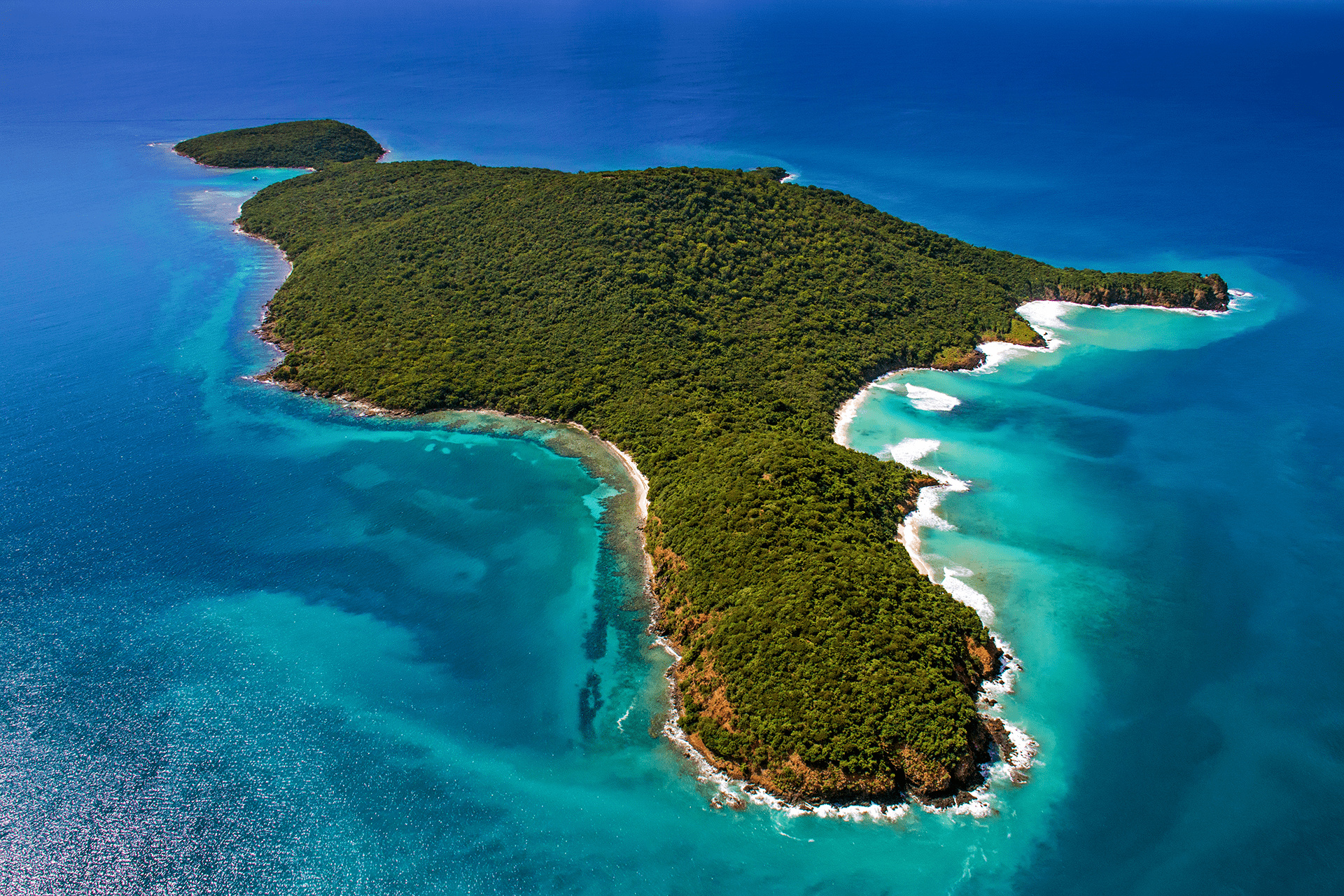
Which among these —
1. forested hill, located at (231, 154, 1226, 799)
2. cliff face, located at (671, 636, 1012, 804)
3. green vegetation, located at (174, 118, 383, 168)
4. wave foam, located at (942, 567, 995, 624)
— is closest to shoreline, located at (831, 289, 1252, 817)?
wave foam, located at (942, 567, 995, 624)

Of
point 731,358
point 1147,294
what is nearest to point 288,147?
point 731,358

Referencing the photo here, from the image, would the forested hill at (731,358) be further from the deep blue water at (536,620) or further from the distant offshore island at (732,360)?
the deep blue water at (536,620)

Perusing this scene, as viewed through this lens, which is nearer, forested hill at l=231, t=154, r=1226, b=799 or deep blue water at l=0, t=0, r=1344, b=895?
deep blue water at l=0, t=0, r=1344, b=895

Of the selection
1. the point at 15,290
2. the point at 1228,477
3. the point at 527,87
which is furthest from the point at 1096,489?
the point at 527,87

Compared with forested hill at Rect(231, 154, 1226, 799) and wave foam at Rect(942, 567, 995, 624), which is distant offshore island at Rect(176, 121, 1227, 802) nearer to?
forested hill at Rect(231, 154, 1226, 799)

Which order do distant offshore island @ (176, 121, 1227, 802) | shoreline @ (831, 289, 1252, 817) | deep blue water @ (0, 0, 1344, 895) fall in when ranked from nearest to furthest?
deep blue water @ (0, 0, 1344, 895)
shoreline @ (831, 289, 1252, 817)
distant offshore island @ (176, 121, 1227, 802)

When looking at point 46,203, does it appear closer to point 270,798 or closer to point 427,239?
point 427,239
